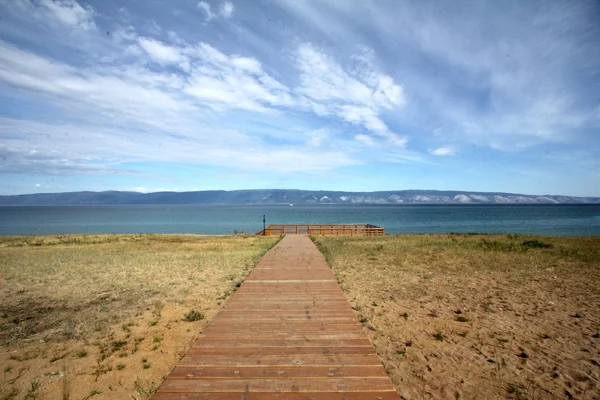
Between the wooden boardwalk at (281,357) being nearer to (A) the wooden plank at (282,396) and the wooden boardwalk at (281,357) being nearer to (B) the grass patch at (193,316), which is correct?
(A) the wooden plank at (282,396)

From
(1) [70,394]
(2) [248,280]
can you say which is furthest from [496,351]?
(1) [70,394]

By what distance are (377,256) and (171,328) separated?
Result: 11.8 metres

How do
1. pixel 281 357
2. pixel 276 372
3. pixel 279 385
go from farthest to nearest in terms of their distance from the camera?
1. pixel 281 357
2. pixel 276 372
3. pixel 279 385

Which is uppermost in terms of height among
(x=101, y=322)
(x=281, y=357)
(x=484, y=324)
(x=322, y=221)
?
(x=281, y=357)

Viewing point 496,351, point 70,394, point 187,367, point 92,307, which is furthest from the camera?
point 92,307

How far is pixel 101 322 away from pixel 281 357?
17.8 ft

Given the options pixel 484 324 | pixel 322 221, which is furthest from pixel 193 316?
pixel 322 221

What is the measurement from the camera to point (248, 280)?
907cm

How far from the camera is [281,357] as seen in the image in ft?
13.8

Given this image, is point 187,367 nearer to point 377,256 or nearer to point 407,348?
point 407,348

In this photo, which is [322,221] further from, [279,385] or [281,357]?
[279,385]

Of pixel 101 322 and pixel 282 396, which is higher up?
pixel 282 396

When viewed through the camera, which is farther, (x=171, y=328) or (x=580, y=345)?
(x=171, y=328)

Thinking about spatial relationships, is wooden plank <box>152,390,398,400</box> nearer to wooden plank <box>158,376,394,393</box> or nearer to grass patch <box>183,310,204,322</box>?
wooden plank <box>158,376,394,393</box>
